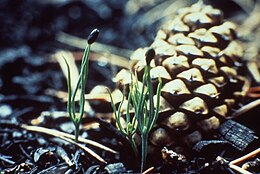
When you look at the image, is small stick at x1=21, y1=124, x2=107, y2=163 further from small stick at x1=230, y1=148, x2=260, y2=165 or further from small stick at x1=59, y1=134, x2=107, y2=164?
small stick at x1=230, y1=148, x2=260, y2=165

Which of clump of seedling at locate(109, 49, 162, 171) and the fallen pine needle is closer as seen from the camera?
clump of seedling at locate(109, 49, 162, 171)

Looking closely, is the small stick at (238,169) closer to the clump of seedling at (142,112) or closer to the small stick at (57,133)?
the clump of seedling at (142,112)

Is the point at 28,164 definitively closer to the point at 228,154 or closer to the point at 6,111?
the point at 6,111

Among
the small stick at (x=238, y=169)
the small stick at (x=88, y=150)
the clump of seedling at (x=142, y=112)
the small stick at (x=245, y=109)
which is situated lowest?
the small stick at (x=238, y=169)

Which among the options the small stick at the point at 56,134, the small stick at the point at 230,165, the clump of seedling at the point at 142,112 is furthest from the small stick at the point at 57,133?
the small stick at the point at 230,165

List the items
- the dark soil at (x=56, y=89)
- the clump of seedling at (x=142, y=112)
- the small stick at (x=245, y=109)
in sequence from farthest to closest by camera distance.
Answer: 1. the small stick at (x=245, y=109)
2. the dark soil at (x=56, y=89)
3. the clump of seedling at (x=142, y=112)

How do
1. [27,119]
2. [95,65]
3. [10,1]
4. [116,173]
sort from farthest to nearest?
[10,1] → [95,65] → [27,119] → [116,173]

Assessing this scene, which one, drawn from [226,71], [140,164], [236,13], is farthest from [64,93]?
[236,13]

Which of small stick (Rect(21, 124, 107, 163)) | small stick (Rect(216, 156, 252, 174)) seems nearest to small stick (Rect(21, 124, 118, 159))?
Answer: small stick (Rect(21, 124, 107, 163))

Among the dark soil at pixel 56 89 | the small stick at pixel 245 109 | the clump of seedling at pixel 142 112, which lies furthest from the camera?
the small stick at pixel 245 109
